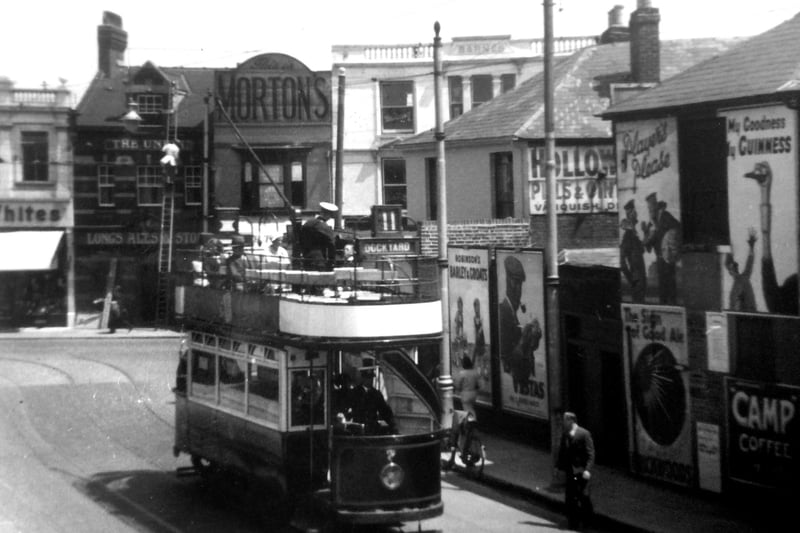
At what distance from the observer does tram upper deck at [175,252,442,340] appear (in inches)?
524

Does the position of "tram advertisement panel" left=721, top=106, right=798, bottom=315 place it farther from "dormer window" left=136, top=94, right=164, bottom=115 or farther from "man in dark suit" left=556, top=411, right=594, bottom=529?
"dormer window" left=136, top=94, right=164, bottom=115

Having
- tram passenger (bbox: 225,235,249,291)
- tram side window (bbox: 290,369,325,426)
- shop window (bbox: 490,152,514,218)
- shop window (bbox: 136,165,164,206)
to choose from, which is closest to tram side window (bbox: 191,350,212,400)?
tram passenger (bbox: 225,235,249,291)

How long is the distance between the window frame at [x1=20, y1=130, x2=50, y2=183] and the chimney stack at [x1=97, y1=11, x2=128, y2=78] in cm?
455

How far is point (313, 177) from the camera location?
45531mm

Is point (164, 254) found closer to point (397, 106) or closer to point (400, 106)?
point (397, 106)

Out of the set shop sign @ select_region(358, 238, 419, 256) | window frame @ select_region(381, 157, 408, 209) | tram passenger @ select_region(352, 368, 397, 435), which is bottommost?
tram passenger @ select_region(352, 368, 397, 435)

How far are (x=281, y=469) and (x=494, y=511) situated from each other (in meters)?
4.17

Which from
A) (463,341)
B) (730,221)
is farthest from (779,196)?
(463,341)

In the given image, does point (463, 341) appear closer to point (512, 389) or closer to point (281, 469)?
point (512, 389)

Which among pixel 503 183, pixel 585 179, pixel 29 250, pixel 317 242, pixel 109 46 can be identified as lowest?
pixel 317 242

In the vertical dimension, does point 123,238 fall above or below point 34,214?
below

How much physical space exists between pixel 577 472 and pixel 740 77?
6.27 meters

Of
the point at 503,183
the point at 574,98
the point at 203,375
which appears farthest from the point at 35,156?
the point at 203,375

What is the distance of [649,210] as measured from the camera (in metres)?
18.3
